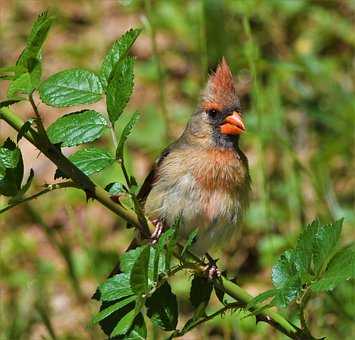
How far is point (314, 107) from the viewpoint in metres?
4.98

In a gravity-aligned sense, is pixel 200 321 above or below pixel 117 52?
below

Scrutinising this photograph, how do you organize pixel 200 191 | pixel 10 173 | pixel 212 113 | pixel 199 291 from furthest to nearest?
pixel 212 113 < pixel 200 191 < pixel 199 291 < pixel 10 173

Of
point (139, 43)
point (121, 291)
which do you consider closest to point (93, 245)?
point (139, 43)

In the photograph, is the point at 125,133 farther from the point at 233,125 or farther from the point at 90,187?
the point at 233,125

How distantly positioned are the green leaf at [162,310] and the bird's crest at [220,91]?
1.19m

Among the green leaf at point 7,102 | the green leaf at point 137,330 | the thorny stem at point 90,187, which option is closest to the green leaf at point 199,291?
the thorny stem at point 90,187

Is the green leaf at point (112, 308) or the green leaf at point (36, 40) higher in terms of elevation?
the green leaf at point (36, 40)

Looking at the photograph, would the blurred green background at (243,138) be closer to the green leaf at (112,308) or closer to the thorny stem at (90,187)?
the thorny stem at (90,187)

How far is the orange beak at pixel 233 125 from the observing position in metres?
3.01

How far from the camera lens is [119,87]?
1629 mm

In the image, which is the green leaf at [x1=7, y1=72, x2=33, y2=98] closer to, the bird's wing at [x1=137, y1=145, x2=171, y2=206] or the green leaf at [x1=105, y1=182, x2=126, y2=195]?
the green leaf at [x1=105, y1=182, x2=126, y2=195]

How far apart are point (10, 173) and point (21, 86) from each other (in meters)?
0.18

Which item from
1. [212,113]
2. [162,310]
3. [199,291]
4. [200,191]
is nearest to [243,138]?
[212,113]

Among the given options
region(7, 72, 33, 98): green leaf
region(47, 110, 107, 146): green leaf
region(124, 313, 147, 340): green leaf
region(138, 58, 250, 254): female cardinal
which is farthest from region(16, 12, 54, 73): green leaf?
region(138, 58, 250, 254): female cardinal
